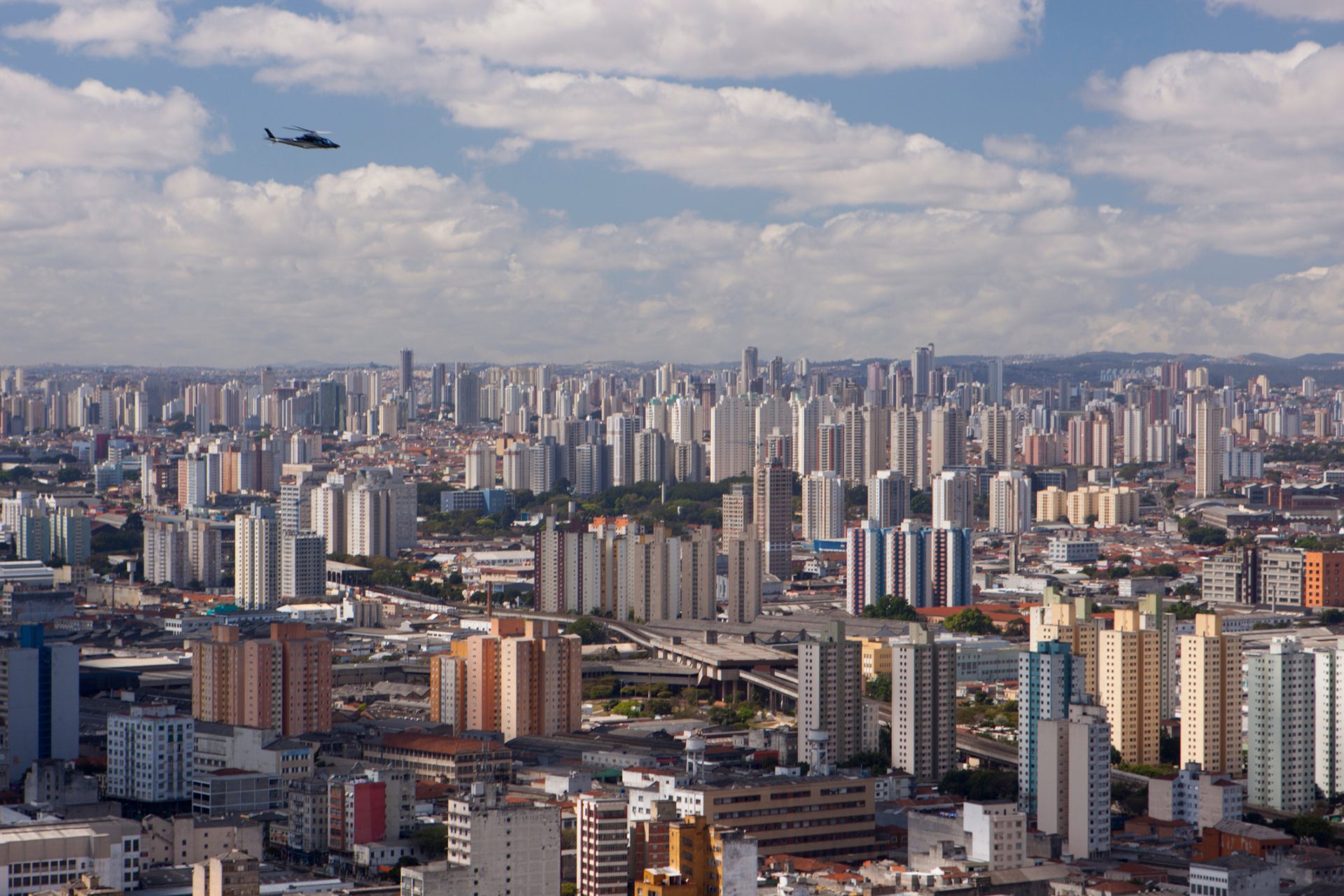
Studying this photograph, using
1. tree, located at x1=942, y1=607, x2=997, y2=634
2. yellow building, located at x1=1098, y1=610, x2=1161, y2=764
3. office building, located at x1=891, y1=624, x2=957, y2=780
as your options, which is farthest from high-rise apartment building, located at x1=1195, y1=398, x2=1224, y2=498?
office building, located at x1=891, y1=624, x2=957, y2=780

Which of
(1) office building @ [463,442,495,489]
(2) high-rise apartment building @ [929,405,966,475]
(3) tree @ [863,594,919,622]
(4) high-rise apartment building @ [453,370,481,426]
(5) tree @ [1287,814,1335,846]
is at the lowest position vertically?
(5) tree @ [1287,814,1335,846]

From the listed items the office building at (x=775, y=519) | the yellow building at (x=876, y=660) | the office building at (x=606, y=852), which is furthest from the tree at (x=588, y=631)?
the office building at (x=606, y=852)

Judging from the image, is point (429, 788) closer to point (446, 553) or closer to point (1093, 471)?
point (446, 553)

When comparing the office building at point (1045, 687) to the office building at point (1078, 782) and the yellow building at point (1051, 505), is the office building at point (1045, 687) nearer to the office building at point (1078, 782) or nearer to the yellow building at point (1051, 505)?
the office building at point (1078, 782)

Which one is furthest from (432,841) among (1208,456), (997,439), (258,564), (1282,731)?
(997,439)

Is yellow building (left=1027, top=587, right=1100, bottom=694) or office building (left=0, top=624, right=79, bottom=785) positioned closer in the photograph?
office building (left=0, top=624, right=79, bottom=785)

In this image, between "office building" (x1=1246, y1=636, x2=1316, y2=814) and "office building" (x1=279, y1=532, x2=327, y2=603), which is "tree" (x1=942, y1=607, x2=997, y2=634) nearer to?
"office building" (x1=279, y1=532, x2=327, y2=603)

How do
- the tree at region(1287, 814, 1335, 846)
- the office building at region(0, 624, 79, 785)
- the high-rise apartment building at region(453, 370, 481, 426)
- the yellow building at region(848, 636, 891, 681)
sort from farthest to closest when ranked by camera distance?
the high-rise apartment building at region(453, 370, 481, 426) → the yellow building at region(848, 636, 891, 681) → the office building at region(0, 624, 79, 785) → the tree at region(1287, 814, 1335, 846)

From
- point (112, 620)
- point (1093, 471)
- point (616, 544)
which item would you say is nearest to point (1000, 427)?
point (1093, 471)

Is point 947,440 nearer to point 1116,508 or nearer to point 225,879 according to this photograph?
point 1116,508
